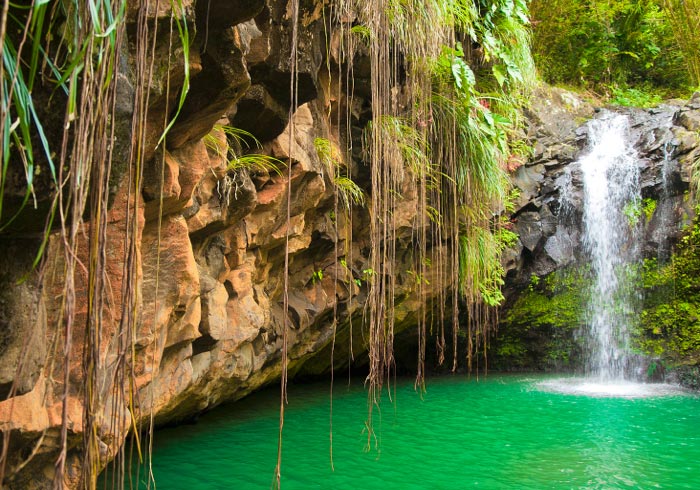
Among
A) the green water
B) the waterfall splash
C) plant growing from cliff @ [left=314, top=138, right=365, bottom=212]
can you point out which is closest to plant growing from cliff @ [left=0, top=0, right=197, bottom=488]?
the green water

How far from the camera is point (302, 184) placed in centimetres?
430

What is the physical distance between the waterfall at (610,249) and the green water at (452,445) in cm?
154

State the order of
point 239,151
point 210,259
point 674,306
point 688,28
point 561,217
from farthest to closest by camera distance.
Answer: point 688,28
point 561,217
point 674,306
point 210,259
point 239,151

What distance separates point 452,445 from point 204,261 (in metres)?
2.28

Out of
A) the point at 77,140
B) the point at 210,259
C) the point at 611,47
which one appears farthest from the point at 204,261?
the point at 611,47

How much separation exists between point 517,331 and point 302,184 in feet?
17.5

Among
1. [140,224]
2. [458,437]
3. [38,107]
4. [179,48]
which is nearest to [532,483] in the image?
[458,437]

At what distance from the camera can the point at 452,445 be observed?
4.52m

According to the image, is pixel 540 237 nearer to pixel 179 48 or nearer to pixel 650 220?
pixel 650 220

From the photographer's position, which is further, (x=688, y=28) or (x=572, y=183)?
(x=688, y=28)

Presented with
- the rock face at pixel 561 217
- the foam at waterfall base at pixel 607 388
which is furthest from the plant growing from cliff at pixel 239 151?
the rock face at pixel 561 217

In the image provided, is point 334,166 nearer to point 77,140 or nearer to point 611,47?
point 77,140

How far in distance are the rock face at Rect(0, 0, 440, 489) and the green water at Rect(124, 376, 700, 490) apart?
1.46ft

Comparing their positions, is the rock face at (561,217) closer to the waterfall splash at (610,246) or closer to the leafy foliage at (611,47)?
the waterfall splash at (610,246)
